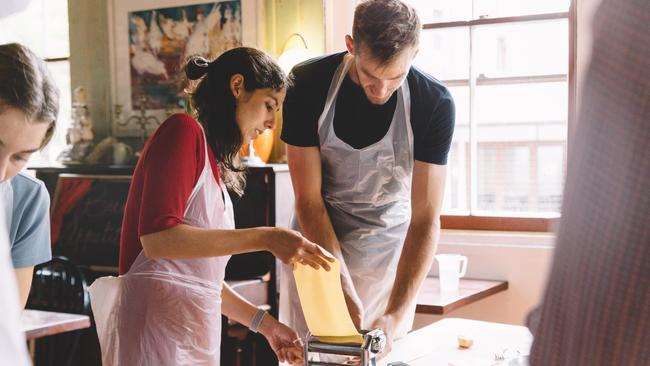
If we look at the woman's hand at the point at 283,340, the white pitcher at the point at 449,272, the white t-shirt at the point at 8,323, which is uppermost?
the white t-shirt at the point at 8,323

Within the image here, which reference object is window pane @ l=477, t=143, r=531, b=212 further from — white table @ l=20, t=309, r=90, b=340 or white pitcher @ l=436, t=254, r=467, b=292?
white table @ l=20, t=309, r=90, b=340

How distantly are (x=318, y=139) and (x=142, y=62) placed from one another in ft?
9.92

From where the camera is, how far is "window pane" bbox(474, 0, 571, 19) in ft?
13.3

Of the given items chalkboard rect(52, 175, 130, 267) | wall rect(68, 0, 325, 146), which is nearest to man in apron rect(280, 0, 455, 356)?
chalkboard rect(52, 175, 130, 267)

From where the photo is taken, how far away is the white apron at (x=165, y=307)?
5.78 feet

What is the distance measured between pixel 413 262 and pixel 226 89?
77 centimetres

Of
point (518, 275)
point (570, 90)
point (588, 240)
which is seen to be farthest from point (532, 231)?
point (588, 240)

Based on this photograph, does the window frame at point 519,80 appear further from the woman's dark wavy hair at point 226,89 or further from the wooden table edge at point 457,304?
the woman's dark wavy hair at point 226,89

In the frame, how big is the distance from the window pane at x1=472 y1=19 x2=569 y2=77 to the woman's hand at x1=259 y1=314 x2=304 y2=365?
8.75 ft

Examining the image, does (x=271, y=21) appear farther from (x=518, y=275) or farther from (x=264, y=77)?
(x=264, y=77)

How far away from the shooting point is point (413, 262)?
2.27 m

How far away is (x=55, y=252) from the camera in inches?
187

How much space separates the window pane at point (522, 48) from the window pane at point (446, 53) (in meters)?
0.07

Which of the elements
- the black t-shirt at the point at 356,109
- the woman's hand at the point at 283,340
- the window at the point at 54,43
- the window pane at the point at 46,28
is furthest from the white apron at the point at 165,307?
the window pane at the point at 46,28
